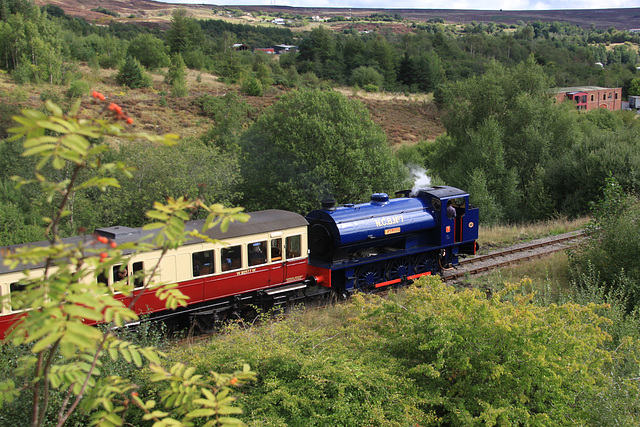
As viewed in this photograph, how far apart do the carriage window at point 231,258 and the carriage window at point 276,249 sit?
3.50ft

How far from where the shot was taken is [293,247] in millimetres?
13789

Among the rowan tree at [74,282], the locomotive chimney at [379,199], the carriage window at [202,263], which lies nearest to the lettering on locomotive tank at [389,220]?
the locomotive chimney at [379,199]

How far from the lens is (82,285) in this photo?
113 inches

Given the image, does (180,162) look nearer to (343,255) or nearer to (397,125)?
(343,255)

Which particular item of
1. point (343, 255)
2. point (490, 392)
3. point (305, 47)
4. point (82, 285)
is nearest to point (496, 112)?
point (343, 255)

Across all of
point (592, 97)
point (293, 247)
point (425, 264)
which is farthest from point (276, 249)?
point (592, 97)

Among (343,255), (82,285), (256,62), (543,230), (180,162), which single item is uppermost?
(256,62)

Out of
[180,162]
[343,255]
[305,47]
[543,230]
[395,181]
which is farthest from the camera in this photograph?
[305,47]

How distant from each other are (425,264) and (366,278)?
2501 mm

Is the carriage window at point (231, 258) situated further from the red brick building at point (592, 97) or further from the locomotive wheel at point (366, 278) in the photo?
the red brick building at point (592, 97)

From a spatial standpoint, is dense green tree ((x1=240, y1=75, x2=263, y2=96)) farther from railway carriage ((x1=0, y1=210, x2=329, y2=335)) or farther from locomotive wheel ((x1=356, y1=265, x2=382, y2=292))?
railway carriage ((x1=0, y1=210, x2=329, y2=335))

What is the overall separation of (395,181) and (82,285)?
73.5ft

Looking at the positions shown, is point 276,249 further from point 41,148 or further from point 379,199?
point 41,148

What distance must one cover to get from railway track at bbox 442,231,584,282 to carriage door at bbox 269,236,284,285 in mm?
6117
